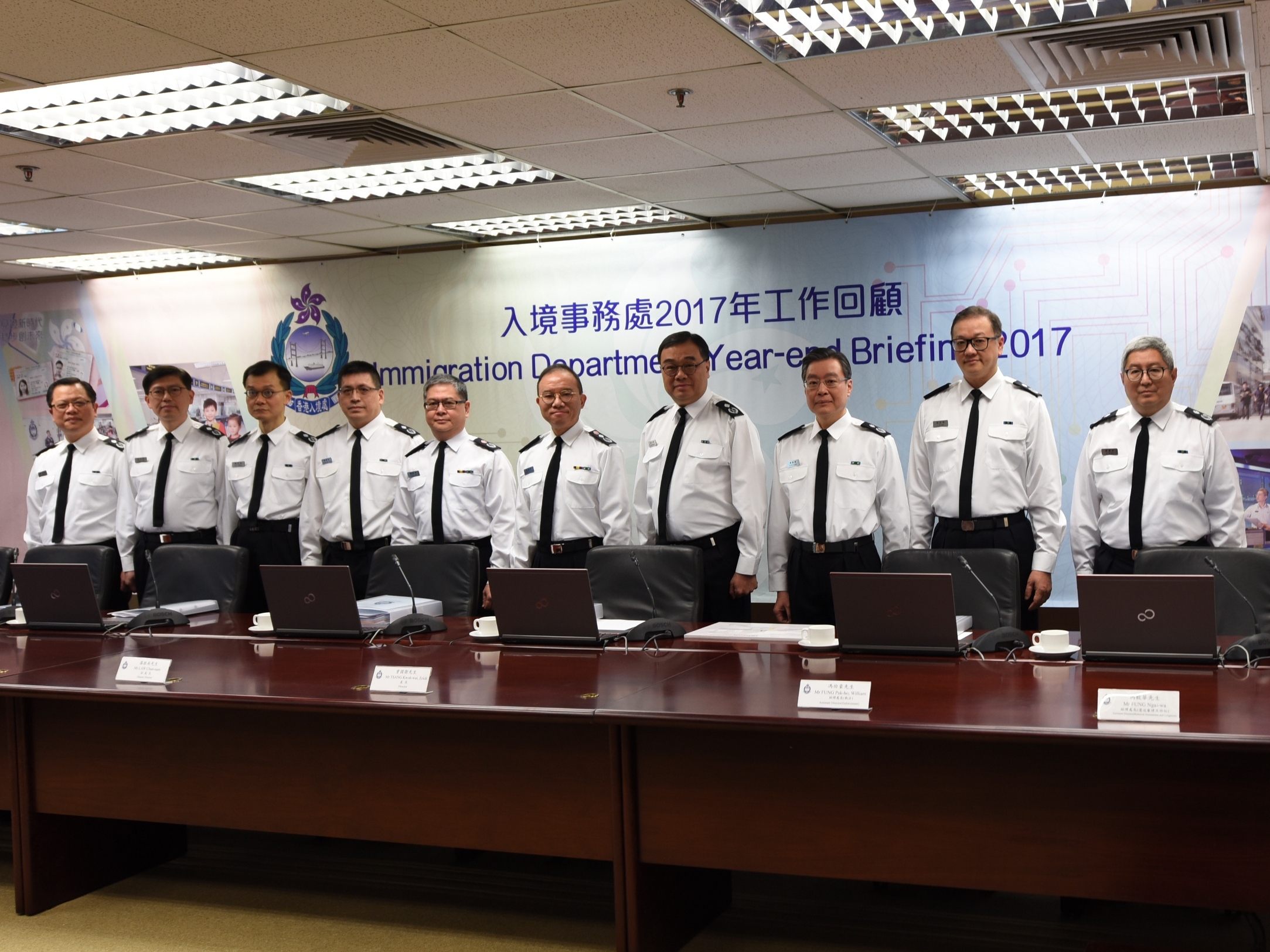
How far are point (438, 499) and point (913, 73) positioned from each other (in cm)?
286

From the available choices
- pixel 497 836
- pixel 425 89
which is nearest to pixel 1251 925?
pixel 497 836

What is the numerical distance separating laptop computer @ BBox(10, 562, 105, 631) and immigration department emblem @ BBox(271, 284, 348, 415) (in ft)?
12.3

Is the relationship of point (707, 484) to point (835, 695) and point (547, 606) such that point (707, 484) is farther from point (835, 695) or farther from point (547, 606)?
point (835, 695)

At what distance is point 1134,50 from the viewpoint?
4.24 m

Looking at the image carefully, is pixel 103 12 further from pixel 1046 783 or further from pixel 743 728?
pixel 1046 783

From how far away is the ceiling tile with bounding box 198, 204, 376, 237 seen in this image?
659 centimetres

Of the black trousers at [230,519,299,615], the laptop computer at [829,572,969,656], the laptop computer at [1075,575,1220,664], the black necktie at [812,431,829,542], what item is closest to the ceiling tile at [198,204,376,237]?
the black trousers at [230,519,299,615]

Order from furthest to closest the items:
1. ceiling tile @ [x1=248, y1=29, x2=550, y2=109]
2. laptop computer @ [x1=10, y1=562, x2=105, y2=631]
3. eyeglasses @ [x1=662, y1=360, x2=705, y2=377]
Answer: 1. eyeglasses @ [x1=662, y1=360, x2=705, y2=377]
2. laptop computer @ [x1=10, y1=562, x2=105, y2=631]
3. ceiling tile @ [x1=248, y1=29, x2=550, y2=109]

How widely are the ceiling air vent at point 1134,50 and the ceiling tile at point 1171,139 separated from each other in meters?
0.76

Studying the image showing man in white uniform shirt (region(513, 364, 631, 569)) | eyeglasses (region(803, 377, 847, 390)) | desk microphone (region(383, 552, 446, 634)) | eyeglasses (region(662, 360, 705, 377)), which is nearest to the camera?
desk microphone (region(383, 552, 446, 634))

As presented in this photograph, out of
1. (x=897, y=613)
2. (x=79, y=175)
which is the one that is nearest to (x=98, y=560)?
(x=79, y=175)

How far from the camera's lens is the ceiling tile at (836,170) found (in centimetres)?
561

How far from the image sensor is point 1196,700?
277 cm

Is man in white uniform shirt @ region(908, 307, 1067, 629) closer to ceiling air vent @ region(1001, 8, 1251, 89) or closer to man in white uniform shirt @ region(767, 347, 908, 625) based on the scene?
man in white uniform shirt @ region(767, 347, 908, 625)
